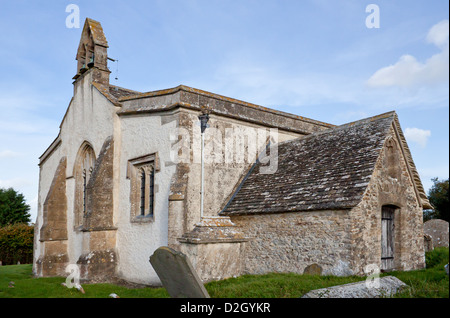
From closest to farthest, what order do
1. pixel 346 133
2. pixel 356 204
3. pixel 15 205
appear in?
pixel 356 204
pixel 346 133
pixel 15 205

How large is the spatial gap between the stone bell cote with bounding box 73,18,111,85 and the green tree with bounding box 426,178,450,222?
89.0ft

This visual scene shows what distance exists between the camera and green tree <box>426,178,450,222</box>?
31253 millimetres

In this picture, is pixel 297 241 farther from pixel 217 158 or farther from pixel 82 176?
pixel 82 176

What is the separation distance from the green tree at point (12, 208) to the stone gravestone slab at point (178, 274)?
35.7 meters

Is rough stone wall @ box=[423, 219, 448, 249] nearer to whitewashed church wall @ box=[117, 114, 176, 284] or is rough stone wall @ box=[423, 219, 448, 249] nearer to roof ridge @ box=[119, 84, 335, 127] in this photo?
roof ridge @ box=[119, 84, 335, 127]

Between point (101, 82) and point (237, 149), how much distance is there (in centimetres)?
700

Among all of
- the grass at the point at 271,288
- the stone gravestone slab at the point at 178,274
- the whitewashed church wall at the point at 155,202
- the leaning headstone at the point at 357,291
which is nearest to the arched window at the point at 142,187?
the whitewashed church wall at the point at 155,202

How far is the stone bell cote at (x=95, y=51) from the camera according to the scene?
56.9 feet

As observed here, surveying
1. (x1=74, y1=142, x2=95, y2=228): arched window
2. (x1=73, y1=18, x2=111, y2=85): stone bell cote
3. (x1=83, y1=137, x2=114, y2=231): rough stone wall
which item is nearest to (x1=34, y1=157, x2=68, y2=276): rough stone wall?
(x1=74, y1=142, x2=95, y2=228): arched window

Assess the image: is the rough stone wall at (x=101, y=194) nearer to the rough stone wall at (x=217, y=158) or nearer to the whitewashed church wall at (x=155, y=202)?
the whitewashed church wall at (x=155, y=202)

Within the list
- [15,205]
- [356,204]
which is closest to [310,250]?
[356,204]

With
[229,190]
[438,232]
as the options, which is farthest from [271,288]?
[438,232]

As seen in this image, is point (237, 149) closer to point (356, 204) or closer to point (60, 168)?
point (356, 204)
